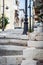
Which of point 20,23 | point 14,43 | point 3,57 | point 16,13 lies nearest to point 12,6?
point 16,13

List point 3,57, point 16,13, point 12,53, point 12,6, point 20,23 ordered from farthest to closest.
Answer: point 20,23 → point 16,13 → point 12,6 → point 12,53 → point 3,57

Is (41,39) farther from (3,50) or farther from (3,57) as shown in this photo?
(3,50)

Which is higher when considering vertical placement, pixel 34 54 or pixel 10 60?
pixel 34 54

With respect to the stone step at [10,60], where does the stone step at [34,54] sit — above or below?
above

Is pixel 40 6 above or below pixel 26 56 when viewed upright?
above

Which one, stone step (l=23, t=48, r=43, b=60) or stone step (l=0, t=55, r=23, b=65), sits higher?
stone step (l=23, t=48, r=43, b=60)

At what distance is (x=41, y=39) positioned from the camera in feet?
19.0

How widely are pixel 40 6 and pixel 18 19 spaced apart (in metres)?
37.5

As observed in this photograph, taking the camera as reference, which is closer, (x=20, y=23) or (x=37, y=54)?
(x=37, y=54)

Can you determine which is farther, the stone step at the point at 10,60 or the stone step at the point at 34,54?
the stone step at the point at 10,60

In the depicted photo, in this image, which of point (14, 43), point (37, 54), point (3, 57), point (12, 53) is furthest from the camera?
point (14, 43)

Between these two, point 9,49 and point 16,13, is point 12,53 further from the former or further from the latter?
point 16,13

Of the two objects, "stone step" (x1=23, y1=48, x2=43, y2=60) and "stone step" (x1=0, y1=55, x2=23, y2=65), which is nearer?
"stone step" (x1=23, y1=48, x2=43, y2=60)

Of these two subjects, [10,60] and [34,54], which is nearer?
[34,54]
